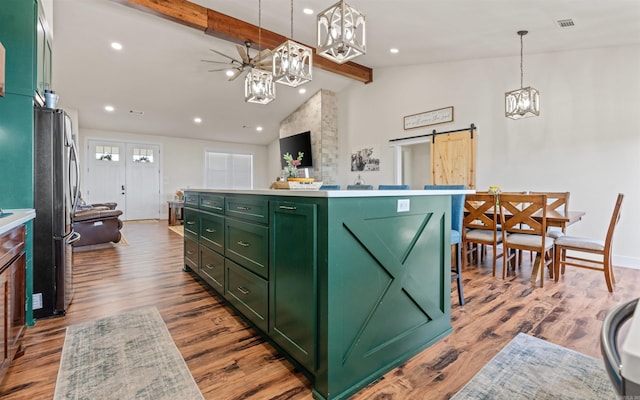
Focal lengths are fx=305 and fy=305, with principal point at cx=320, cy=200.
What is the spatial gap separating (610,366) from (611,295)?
11.3 ft

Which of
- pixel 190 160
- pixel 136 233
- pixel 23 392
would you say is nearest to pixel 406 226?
pixel 23 392

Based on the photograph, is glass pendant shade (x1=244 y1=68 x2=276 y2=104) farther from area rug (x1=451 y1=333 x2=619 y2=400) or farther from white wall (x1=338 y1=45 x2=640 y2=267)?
white wall (x1=338 y1=45 x2=640 y2=267)

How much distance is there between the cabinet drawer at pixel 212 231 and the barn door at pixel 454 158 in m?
4.40

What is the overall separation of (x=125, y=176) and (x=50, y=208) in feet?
25.5

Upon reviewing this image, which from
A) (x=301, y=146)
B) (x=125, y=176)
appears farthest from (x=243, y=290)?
(x=125, y=176)

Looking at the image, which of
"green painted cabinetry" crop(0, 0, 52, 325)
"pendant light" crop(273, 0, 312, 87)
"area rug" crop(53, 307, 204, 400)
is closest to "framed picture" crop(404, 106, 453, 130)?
"pendant light" crop(273, 0, 312, 87)

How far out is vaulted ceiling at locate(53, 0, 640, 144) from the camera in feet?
11.8

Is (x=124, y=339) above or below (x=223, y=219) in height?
below

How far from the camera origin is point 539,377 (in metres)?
1.63

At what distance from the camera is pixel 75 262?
4121 mm

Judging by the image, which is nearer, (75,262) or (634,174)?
(634,174)

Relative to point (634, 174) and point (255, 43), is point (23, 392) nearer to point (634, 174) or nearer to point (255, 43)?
point (255, 43)

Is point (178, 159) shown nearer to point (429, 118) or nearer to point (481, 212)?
point (429, 118)

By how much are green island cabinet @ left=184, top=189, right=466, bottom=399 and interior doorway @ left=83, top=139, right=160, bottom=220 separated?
8.14 metres
